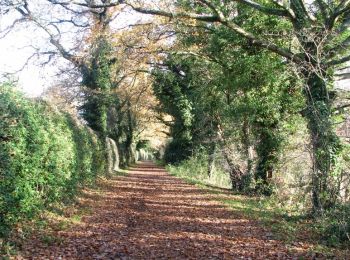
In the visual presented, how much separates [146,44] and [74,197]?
9002 mm

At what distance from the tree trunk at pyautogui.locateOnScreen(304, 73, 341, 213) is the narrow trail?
5.99 ft

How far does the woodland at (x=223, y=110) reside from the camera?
858cm

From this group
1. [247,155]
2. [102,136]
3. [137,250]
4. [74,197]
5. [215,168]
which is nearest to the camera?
[137,250]

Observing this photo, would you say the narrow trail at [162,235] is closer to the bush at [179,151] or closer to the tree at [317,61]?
the tree at [317,61]

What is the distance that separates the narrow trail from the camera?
7363mm

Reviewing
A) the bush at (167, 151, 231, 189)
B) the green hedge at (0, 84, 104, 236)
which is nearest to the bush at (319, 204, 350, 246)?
the green hedge at (0, 84, 104, 236)

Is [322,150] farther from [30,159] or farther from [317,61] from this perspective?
[30,159]

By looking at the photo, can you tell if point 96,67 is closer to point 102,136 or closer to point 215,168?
point 102,136

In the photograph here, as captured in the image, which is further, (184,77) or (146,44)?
(184,77)

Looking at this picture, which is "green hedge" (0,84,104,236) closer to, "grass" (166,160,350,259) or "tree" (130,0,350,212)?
"tree" (130,0,350,212)

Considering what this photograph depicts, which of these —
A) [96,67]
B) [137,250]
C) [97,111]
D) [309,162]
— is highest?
[96,67]

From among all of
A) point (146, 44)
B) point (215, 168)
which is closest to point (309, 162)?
point (146, 44)

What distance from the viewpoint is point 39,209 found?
9.23 meters

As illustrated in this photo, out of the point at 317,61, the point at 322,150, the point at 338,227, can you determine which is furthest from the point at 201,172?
the point at 338,227
